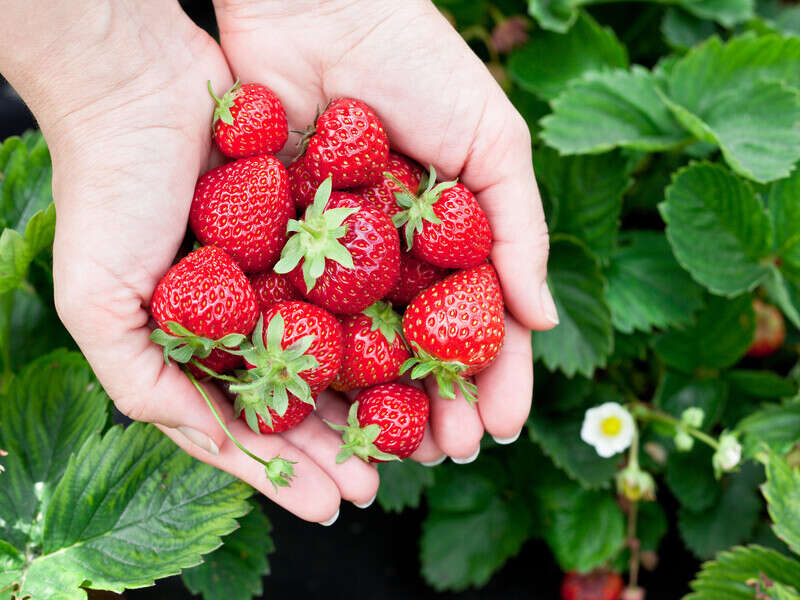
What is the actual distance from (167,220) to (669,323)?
93 centimetres

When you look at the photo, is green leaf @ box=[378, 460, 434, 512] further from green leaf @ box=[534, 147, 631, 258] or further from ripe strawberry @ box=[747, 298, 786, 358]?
ripe strawberry @ box=[747, 298, 786, 358]

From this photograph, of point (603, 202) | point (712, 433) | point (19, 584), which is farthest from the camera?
point (712, 433)

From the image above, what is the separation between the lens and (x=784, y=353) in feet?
5.59

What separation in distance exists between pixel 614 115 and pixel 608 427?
580 millimetres

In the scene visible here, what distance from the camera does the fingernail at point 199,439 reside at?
100cm

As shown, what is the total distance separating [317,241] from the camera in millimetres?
1031

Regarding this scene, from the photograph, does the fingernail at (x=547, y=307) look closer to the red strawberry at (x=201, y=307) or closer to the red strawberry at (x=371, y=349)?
the red strawberry at (x=371, y=349)

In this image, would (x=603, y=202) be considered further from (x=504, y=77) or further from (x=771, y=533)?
(x=771, y=533)

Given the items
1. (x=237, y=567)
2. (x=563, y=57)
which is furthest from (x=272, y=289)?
(x=563, y=57)

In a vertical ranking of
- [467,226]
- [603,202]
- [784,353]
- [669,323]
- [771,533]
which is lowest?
[771,533]

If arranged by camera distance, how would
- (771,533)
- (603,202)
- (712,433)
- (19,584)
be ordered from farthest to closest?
(712,433)
(771,533)
(603,202)
(19,584)

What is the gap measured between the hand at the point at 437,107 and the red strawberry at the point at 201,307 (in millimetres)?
257

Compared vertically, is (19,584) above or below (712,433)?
above

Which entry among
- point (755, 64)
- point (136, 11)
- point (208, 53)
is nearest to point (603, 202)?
point (755, 64)
